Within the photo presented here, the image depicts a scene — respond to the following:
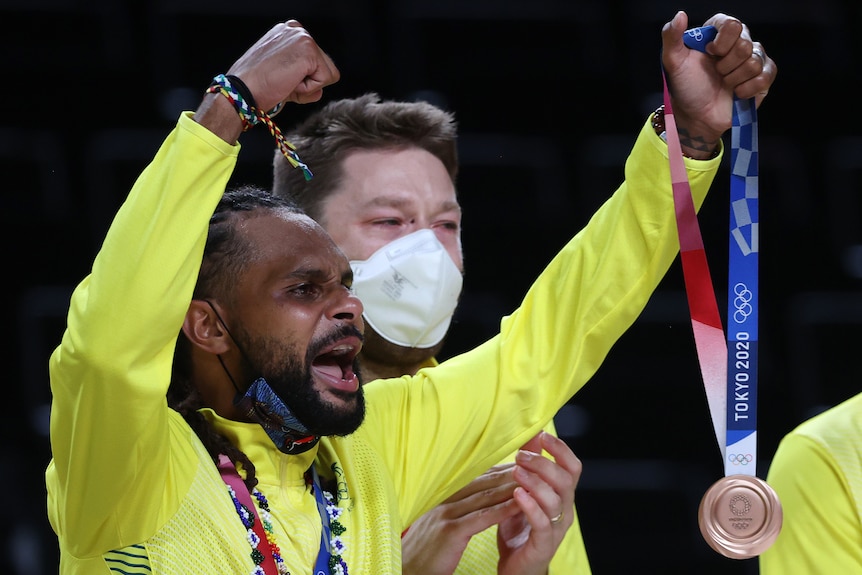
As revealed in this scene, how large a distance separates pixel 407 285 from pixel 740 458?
81 cm

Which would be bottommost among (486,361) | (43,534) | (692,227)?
(43,534)

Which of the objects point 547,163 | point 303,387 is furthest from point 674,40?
point 547,163

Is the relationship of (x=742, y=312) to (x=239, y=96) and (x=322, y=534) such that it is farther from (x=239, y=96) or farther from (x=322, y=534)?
(x=239, y=96)

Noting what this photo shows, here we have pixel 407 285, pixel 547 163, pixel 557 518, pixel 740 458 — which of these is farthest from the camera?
pixel 547 163

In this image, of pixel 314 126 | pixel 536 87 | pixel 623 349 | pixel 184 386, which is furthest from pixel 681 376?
pixel 184 386

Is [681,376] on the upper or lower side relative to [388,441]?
lower

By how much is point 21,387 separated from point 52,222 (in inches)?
18.9

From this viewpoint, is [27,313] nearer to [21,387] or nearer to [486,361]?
[21,387]

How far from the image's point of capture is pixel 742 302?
226 centimetres

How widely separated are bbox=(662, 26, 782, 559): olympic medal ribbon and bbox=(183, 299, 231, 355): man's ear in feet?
2.40

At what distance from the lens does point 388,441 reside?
238cm

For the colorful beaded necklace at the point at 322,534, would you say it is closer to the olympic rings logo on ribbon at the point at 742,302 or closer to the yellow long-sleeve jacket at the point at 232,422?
the yellow long-sleeve jacket at the point at 232,422

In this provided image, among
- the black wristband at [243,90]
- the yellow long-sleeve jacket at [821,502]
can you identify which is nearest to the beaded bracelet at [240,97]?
the black wristband at [243,90]

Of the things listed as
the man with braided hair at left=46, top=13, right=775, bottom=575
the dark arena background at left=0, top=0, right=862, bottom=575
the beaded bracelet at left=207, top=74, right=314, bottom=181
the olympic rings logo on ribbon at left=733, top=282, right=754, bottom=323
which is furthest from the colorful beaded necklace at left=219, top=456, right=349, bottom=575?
the dark arena background at left=0, top=0, right=862, bottom=575
